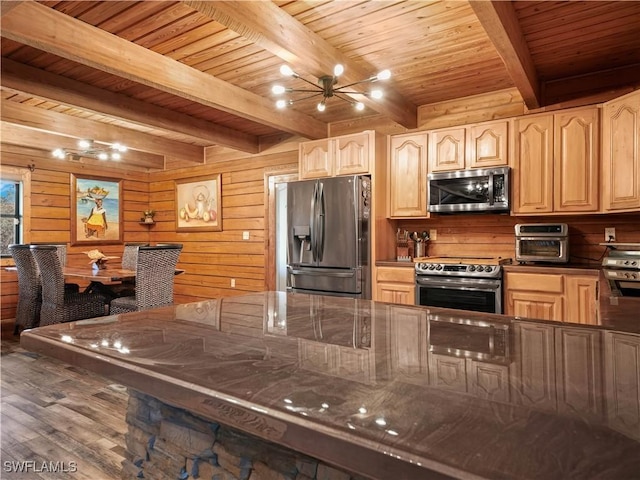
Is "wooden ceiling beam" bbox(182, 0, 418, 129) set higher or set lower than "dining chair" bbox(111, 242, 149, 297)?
higher

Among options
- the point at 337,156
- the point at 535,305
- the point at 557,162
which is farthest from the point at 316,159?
the point at 535,305

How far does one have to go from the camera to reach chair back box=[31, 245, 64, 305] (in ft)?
13.3

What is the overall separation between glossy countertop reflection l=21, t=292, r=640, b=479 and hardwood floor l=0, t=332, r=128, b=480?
1.10 m

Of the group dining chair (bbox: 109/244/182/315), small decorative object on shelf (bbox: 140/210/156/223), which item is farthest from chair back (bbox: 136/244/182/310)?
small decorative object on shelf (bbox: 140/210/156/223)

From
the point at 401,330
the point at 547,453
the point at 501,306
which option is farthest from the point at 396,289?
the point at 547,453

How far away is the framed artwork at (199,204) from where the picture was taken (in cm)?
611

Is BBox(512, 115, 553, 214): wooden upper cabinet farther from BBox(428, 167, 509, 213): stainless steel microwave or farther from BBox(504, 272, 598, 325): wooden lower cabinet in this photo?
BBox(504, 272, 598, 325): wooden lower cabinet

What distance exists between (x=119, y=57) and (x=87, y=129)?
7.42 feet

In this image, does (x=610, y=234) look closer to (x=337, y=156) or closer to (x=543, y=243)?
(x=543, y=243)

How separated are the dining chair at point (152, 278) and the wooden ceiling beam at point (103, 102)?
140cm

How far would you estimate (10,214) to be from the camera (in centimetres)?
554

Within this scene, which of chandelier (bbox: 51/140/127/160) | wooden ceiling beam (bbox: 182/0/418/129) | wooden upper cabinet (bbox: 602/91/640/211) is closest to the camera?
wooden ceiling beam (bbox: 182/0/418/129)

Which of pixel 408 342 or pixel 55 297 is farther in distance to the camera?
pixel 55 297

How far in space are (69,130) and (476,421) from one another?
17.0ft
